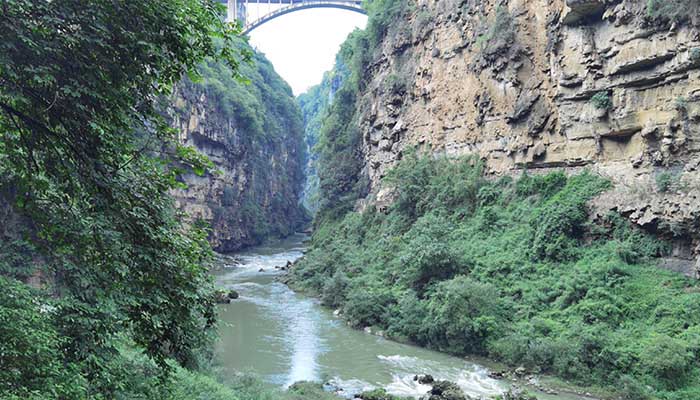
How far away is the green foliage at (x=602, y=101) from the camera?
17078 mm

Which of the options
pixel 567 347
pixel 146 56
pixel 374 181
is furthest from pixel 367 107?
pixel 146 56

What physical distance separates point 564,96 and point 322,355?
1290 centimetres

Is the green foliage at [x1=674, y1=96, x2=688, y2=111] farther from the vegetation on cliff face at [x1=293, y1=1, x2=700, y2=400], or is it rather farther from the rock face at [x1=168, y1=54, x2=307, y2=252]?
the rock face at [x1=168, y1=54, x2=307, y2=252]

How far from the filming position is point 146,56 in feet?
12.5

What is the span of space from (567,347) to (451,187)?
40.0ft

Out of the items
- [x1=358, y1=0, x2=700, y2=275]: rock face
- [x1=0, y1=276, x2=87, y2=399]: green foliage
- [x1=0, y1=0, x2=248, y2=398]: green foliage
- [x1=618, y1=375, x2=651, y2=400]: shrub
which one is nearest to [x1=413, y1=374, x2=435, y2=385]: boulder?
[x1=618, y1=375, x2=651, y2=400]: shrub

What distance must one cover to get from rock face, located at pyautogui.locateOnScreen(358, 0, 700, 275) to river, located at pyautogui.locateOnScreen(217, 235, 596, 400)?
6.70 m

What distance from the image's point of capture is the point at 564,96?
62.1 ft

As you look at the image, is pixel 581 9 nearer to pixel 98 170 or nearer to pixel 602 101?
pixel 602 101

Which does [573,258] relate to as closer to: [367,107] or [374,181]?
[374,181]

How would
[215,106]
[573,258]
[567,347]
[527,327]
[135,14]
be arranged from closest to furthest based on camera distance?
[135,14], [567,347], [527,327], [573,258], [215,106]

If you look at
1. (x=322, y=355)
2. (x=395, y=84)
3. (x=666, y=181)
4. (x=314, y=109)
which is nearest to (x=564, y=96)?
(x=666, y=181)

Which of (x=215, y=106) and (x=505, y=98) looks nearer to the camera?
(x=505, y=98)

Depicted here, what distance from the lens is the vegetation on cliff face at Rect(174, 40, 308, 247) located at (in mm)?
39844
